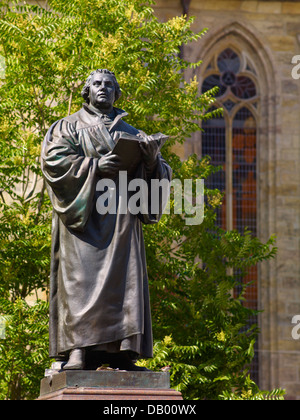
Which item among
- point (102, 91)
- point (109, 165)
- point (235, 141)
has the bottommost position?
point (109, 165)

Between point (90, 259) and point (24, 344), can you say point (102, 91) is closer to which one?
point (90, 259)

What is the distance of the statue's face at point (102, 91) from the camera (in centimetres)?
655

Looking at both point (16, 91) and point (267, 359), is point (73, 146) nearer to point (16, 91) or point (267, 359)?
point (16, 91)

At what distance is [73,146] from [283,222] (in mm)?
16955

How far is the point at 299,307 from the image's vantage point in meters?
22.6

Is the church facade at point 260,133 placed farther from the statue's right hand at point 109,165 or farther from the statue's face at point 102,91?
the statue's right hand at point 109,165

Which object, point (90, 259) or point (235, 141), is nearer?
point (90, 259)

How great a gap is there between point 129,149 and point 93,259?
71cm

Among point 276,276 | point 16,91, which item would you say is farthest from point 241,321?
point 276,276

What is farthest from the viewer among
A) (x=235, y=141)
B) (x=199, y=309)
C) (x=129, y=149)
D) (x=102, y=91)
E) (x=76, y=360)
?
(x=235, y=141)

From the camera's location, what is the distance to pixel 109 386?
5770mm

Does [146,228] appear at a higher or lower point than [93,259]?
higher

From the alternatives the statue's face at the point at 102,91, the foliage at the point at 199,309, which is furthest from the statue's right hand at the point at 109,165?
the foliage at the point at 199,309

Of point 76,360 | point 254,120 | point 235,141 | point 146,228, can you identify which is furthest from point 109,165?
point 254,120
